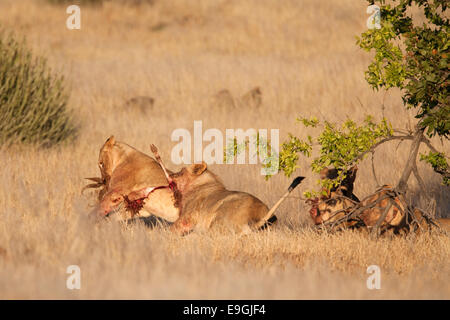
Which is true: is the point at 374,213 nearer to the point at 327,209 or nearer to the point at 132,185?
the point at 327,209

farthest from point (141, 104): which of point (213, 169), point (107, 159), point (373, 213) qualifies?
point (373, 213)

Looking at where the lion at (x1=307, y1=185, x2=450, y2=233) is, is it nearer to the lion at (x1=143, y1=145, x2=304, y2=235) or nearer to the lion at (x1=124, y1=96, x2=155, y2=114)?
the lion at (x1=143, y1=145, x2=304, y2=235)

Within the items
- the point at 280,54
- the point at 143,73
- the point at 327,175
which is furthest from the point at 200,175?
the point at 280,54

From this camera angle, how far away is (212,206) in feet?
24.2

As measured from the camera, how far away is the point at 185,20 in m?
36.7

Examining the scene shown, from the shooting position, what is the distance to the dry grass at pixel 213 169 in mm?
5648

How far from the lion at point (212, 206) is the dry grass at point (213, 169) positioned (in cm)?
21

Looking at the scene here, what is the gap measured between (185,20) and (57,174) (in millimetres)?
26546

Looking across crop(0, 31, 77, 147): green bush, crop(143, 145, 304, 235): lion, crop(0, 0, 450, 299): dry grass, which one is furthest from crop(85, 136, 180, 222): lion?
crop(0, 31, 77, 147): green bush

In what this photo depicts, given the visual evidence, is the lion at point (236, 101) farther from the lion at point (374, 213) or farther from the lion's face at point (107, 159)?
the lion at point (374, 213)

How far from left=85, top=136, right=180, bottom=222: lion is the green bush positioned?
610 centimetres

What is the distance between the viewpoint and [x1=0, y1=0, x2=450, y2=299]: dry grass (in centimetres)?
565

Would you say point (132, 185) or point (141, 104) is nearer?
point (132, 185)

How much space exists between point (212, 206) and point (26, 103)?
8.42 meters
